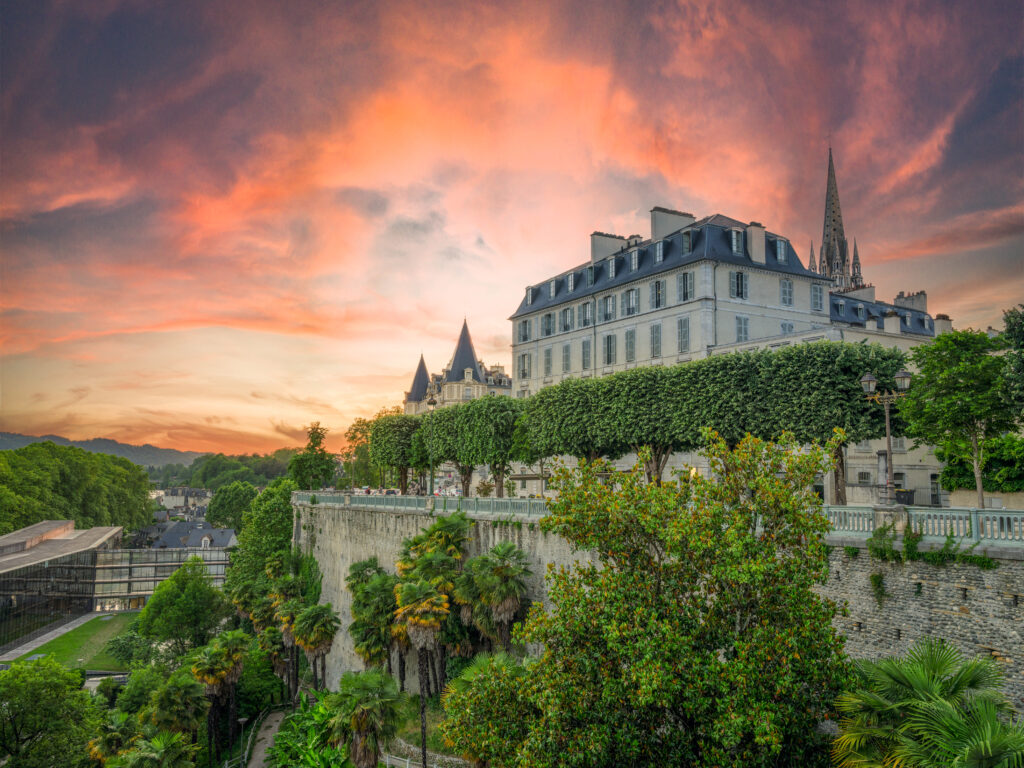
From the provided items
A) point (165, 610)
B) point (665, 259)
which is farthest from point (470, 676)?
point (165, 610)

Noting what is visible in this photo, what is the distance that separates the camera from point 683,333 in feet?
158

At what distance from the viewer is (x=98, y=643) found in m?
65.1

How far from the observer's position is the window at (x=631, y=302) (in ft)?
171

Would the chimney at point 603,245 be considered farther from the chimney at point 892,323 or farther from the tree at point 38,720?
the tree at point 38,720

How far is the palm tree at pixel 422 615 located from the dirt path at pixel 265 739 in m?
15.0

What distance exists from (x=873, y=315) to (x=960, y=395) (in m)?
34.1

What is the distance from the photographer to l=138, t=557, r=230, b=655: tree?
5684cm

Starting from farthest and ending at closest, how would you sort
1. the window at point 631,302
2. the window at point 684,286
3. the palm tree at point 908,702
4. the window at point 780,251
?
the window at point 631,302 < the window at point 780,251 < the window at point 684,286 < the palm tree at point 908,702

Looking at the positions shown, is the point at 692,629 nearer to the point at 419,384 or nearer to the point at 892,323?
the point at 892,323

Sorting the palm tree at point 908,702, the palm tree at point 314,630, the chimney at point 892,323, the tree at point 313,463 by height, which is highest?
the chimney at point 892,323

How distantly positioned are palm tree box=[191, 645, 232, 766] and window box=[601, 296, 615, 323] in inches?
1373

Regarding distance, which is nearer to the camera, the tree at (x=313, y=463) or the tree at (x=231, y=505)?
the tree at (x=313, y=463)

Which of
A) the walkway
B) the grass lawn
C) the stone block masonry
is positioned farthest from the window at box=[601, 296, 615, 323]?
the walkway

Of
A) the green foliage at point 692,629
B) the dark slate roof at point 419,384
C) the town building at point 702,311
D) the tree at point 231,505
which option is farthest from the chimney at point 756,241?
the tree at point 231,505
